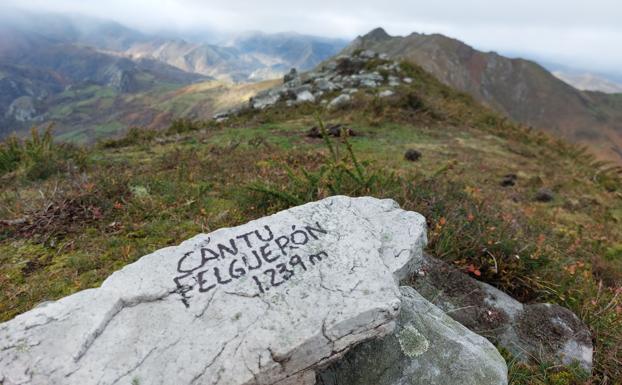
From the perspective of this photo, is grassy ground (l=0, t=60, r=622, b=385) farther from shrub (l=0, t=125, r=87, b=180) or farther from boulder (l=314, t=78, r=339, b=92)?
boulder (l=314, t=78, r=339, b=92)

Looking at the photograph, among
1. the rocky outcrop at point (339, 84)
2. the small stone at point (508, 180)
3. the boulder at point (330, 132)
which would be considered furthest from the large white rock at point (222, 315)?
the rocky outcrop at point (339, 84)

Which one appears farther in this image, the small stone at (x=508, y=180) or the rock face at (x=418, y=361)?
the small stone at (x=508, y=180)

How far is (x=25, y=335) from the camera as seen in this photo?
7.44 ft

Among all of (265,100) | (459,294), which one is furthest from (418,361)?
(265,100)

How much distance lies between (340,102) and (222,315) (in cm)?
1334

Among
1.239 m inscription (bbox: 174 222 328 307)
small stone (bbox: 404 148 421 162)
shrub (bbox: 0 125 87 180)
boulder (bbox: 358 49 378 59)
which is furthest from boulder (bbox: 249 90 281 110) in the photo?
1.239 m inscription (bbox: 174 222 328 307)

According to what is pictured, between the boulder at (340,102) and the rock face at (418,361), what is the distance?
12.5 metres

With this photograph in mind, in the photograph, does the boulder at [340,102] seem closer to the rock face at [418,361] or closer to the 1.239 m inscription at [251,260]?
the 1.239 m inscription at [251,260]

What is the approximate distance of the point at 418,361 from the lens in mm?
2668

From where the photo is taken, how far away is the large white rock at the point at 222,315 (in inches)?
84.0

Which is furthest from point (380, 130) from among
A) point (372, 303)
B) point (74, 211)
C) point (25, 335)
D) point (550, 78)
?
point (550, 78)

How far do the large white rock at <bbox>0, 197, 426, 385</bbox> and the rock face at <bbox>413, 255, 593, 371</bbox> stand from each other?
98cm

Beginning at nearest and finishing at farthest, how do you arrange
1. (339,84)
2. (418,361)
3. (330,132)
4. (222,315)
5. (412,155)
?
(222,315), (418,361), (412,155), (330,132), (339,84)

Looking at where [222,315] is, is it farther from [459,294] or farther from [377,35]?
[377,35]
